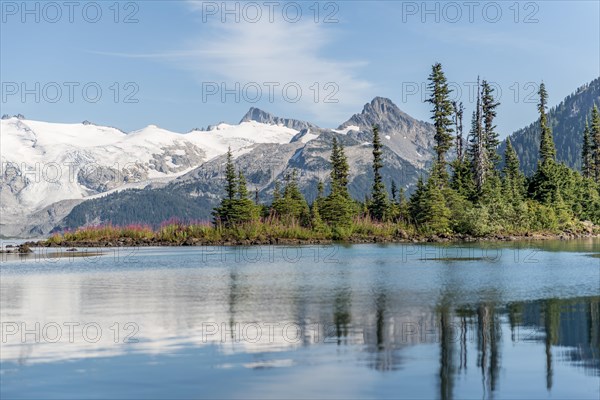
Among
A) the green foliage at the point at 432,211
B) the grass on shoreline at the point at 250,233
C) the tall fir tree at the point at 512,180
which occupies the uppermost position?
the tall fir tree at the point at 512,180

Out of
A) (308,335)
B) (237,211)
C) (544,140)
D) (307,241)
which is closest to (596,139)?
(544,140)

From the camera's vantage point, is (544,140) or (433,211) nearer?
(433,211)

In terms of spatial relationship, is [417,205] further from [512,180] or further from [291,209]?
[512,180]

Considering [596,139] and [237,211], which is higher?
[596,139]

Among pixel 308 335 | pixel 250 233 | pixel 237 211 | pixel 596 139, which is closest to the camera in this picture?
pixel 308 335

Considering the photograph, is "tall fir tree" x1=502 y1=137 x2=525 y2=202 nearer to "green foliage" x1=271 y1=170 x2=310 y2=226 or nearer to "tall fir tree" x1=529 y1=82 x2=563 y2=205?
"tall fir tree" x1=529 y1=82 x2=563 y2=205

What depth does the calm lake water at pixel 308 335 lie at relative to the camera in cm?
1661

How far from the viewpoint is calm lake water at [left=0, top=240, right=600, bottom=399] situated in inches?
654

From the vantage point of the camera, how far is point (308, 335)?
23.0 metres

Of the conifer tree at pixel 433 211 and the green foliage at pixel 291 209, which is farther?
the green foliage at pixel 291 209

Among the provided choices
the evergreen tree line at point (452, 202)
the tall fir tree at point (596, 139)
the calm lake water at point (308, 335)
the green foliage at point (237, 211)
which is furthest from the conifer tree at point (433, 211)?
the tall fir tree at point (596, 139)

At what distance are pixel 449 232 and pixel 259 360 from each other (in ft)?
265

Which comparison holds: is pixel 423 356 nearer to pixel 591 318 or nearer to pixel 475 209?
pixel 591 318

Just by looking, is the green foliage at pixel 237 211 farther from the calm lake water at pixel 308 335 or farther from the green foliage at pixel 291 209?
the calm lake water at pixel 308 335
